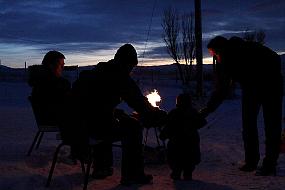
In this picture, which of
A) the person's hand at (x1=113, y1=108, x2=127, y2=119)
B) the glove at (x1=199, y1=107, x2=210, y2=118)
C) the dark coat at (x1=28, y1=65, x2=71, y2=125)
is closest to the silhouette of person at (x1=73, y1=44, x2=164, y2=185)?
the person's hand at (x1=113, y1=108, x2=127, y2=119)

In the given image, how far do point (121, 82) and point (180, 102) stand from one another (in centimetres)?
92

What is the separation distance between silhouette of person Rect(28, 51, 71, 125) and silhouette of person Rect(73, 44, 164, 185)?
1.11 m

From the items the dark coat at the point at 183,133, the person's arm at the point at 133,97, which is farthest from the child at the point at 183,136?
the person's arm at the point at 133,97

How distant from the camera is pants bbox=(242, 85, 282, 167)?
6367mm

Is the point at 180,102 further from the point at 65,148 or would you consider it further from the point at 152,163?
the point at 65,148

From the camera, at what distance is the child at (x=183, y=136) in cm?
604

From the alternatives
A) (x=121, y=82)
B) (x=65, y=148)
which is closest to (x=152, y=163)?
(x=65, y=148)

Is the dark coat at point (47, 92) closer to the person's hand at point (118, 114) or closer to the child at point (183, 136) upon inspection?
the person's hand at point (118, 114)

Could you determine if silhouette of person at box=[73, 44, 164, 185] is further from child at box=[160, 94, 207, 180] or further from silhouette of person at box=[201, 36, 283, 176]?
silhouette of person at box=[201, 36, 283, 176]

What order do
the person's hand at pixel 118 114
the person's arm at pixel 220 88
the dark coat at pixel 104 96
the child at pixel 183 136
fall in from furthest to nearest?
the person's arm at pixel 220 88 → the child at pixel 183 136 → the person's hand at pixel 118 114 → the dark coat at pixel 104 96

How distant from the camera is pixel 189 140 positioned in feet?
20.1

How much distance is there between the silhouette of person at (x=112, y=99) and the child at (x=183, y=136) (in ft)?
1.58

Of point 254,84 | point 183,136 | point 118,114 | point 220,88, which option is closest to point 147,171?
point 183,136

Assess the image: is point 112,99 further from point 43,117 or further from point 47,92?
point 43,117
